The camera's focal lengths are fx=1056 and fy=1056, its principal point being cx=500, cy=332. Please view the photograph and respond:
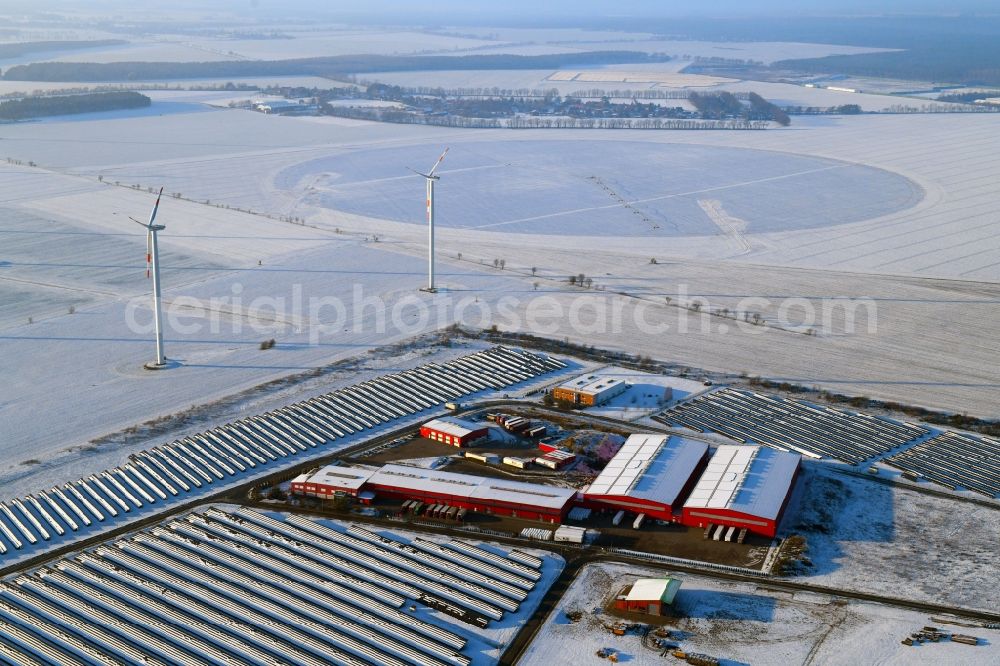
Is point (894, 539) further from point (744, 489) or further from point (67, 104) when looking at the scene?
point (67, 104)

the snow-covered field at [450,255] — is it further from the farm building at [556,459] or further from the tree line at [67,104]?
the farm building at [556,459]

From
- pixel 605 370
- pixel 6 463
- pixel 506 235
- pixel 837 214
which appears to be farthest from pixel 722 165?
pixel 6 463

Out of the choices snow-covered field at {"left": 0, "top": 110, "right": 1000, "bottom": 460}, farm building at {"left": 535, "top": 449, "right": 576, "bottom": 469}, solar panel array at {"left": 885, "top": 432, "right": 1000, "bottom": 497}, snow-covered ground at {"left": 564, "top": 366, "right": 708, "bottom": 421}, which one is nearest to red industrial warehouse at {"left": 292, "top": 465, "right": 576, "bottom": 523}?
farm building at {"left": 535, "top": 449, "right": 576, "bottom": 469}

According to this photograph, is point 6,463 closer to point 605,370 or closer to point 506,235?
point 605,370

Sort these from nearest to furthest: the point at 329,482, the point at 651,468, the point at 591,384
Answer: the point at 329,482, the point at 651,468, the point at 591,384

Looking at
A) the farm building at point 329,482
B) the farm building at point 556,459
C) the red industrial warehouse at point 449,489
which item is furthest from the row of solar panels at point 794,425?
the farm building at point 329,482

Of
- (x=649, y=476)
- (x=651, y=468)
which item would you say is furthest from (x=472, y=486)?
(x=651, y=468)
